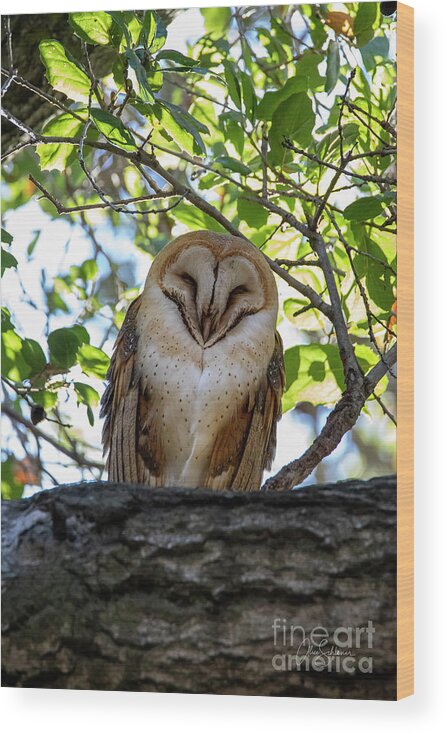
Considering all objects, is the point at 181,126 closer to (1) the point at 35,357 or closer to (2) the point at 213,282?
(2) the point at 213,282

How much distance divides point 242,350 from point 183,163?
376mm

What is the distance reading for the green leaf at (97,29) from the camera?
2070mm

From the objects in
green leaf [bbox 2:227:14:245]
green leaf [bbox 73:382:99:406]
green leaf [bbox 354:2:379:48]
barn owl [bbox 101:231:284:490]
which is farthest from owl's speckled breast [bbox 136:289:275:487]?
green leaf [bbox 354:2:379:48]

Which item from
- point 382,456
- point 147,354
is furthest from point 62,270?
point 382,456

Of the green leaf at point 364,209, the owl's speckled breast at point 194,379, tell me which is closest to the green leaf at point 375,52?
the green leaf at point 364,209

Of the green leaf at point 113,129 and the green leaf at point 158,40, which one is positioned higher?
the green leaf at point 158,40

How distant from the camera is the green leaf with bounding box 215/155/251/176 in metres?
2.02

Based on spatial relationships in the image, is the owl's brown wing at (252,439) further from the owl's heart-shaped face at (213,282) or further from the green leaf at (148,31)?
the green leaf at (148,31)

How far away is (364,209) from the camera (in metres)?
1.96

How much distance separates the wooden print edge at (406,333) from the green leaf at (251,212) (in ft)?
0.88

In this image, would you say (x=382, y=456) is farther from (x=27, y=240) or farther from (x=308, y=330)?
(x=27, y=240)

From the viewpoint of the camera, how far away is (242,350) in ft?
6.71

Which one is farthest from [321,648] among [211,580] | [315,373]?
[315,373]

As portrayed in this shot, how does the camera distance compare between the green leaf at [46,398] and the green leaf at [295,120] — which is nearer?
the green leaf at [295,120]
